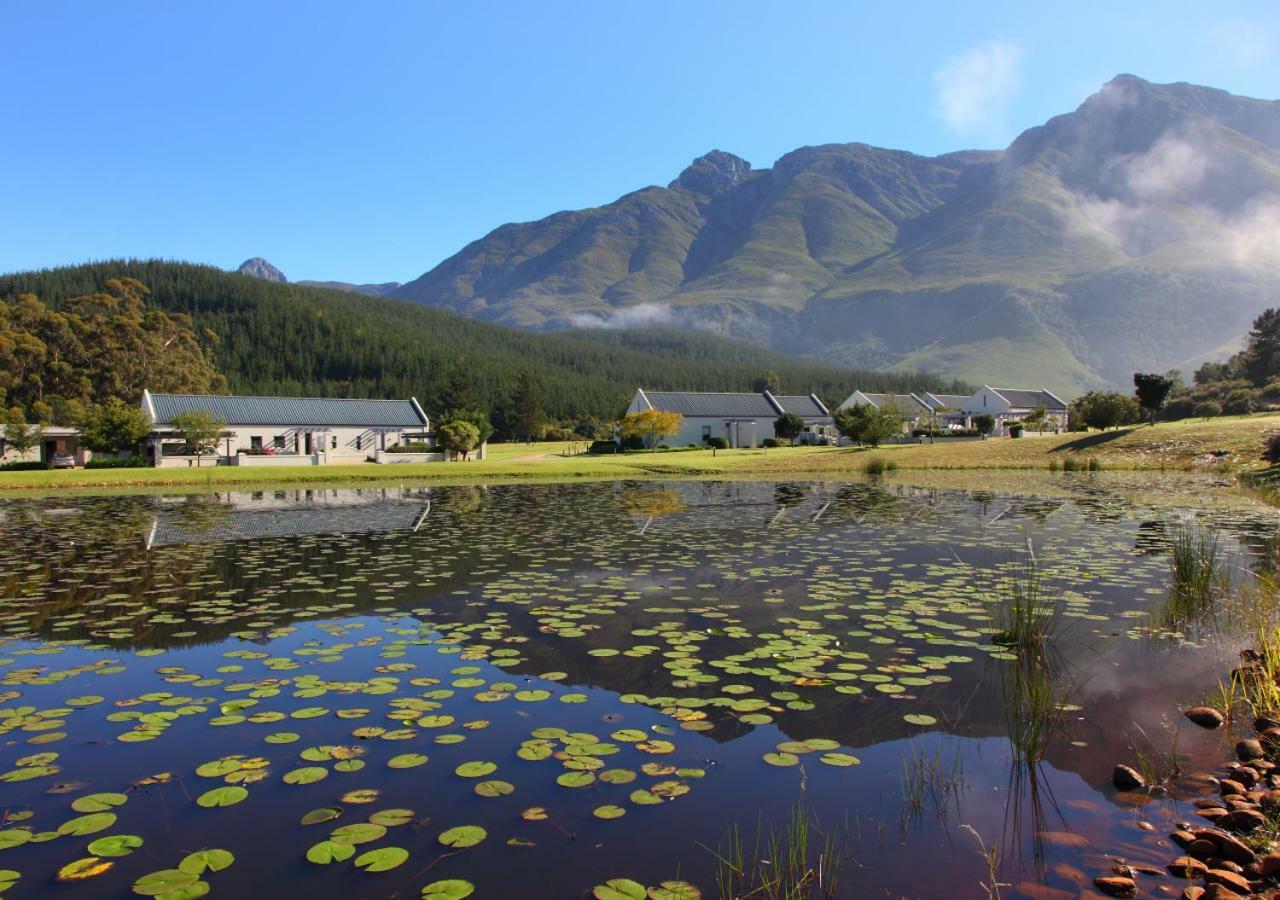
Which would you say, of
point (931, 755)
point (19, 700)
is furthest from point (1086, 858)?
point (19, 700)

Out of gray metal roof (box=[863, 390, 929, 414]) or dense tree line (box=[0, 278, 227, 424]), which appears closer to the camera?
dense tree line (box=[0, 278, 227, 424])

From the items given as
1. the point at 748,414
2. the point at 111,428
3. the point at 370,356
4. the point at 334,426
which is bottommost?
the point at 111,428

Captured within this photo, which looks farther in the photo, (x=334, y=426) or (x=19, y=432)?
(x=334, y=426)

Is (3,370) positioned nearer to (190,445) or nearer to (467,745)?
(190,445)

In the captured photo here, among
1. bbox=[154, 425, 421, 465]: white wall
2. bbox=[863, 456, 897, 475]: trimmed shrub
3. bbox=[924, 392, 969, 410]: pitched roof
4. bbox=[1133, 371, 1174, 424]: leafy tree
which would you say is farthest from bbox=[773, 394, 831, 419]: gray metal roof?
bbox=[863, 456, 897, 475]: trimmed shrub

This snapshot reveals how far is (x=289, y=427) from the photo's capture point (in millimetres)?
68000

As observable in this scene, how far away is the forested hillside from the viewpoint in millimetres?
123875

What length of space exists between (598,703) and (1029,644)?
16.5ft

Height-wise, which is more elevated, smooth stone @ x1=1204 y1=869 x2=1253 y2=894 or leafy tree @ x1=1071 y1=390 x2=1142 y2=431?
leafy tree @ x1=1071 y1=390 x2=1142 y2=431

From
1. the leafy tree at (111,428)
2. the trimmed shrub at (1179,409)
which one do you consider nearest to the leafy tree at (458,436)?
the leafy tree at (111,428)

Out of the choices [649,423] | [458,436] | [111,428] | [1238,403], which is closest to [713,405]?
[649,423]

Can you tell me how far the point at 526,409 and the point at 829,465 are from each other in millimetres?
57456

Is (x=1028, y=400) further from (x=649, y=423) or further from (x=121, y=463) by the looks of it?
(x=121, y=463)

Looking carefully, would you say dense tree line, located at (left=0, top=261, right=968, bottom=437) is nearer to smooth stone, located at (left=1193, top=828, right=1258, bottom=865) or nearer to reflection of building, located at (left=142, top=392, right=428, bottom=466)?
reflection of building, located at (left=142, top=392, right=428, bottom=466)
